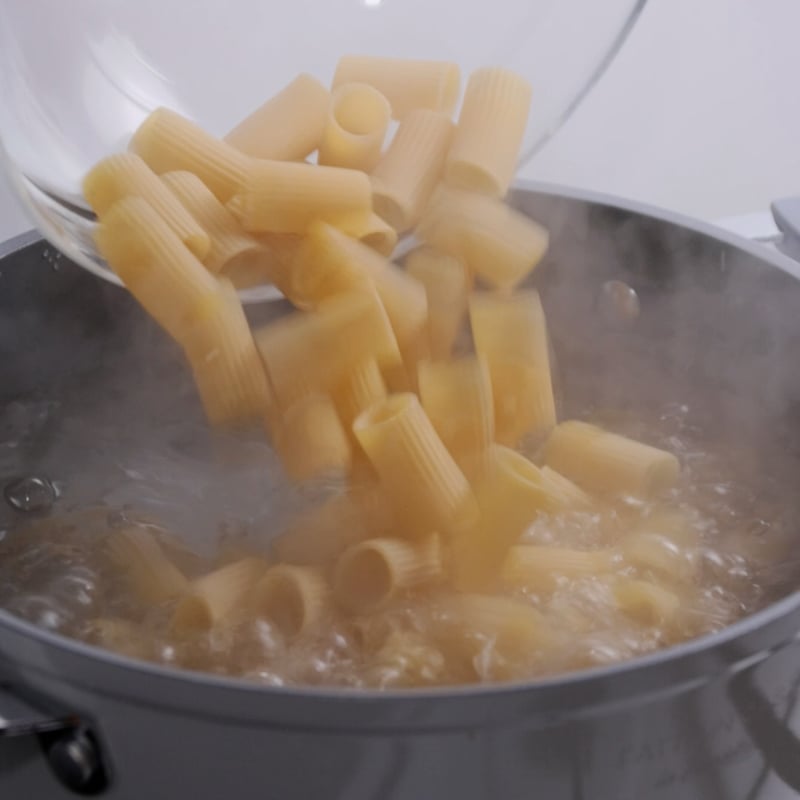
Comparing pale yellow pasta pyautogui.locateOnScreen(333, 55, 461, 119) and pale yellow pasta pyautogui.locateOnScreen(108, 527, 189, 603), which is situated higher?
pale yellow pasta pyautogui.locateOnScreen(333, 55, 461, 119)

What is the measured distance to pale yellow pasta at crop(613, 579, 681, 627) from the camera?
652 millimetres

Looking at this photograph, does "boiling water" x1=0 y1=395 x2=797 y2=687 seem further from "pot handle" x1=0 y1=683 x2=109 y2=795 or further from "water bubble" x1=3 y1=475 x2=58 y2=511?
"pot handle" x1=0 y1=683 x2=109 y2=795

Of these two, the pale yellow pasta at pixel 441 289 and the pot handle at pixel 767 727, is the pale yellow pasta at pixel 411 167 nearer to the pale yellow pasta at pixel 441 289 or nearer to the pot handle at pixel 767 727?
the pale yellow pasta at pixel 441 289

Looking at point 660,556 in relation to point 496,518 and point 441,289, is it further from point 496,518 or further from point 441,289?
point 441,289

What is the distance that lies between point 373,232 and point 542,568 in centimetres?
25

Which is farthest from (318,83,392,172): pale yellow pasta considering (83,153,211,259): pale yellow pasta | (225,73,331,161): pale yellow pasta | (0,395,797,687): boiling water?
(0,395,797,687): boiling water

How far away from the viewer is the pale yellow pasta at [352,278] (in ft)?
2.38

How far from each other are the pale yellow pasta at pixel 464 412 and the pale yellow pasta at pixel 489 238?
9 centimetres

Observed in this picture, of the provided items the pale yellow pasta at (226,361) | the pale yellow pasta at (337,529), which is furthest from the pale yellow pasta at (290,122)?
the pale yellow pasta at (337,529)

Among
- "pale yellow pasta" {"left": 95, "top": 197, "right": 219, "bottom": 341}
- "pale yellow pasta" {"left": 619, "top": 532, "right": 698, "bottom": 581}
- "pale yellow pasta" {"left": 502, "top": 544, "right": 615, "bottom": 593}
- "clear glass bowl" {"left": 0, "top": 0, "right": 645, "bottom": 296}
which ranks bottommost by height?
"pale yellow pasta" {"left": 619, "top": 532, "right": 698, "bottom": 581}

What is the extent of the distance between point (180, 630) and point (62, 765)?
18 centimetres

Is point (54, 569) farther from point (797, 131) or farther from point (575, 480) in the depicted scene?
point (797, 131)

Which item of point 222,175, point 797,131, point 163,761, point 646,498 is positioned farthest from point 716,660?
point 797,131

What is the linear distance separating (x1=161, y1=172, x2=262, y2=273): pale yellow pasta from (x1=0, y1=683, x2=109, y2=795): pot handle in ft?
1.12
